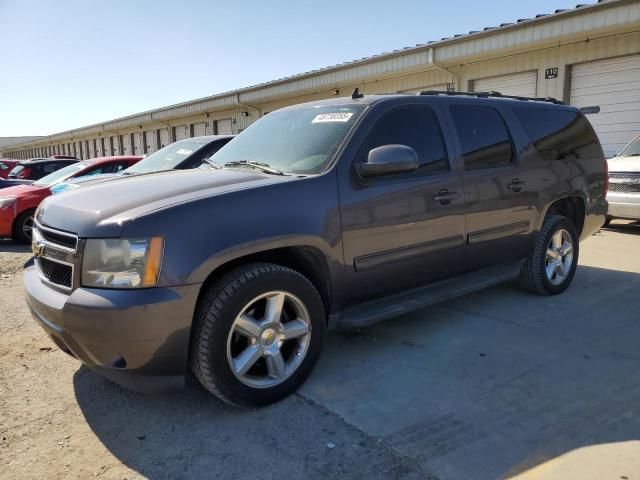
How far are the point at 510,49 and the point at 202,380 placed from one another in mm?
11568

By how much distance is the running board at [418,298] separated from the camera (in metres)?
3.52

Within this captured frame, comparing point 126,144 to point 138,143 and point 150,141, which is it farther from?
point 150,141

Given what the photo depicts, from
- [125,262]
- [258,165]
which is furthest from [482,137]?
[125,262]

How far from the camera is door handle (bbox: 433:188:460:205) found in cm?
390

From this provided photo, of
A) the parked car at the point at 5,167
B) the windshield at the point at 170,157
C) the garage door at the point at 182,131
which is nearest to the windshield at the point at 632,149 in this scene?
the windshield at the point at 170,157

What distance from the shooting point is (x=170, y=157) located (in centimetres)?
771

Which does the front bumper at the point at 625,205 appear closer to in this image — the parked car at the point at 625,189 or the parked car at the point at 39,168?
the parked car at the point at 625,189

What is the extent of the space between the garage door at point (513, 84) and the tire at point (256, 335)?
11.2m

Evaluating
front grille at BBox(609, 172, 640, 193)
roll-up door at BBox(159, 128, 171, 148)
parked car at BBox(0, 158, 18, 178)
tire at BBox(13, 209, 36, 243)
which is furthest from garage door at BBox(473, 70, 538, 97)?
roll-up door at BBox(159, 128, 171, 148)

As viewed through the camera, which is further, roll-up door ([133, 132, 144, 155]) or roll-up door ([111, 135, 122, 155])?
roll-up door ([111, 135, 122, 155])

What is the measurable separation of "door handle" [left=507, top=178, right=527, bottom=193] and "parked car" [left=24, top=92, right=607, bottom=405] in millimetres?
22

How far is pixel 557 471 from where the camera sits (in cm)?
246

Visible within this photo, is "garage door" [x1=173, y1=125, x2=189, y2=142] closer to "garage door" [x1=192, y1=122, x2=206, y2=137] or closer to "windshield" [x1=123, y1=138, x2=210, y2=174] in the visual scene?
"garage door" [x1=192, y1=122, x2=206, y2=137]

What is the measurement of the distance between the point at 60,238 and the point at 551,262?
4.39m
